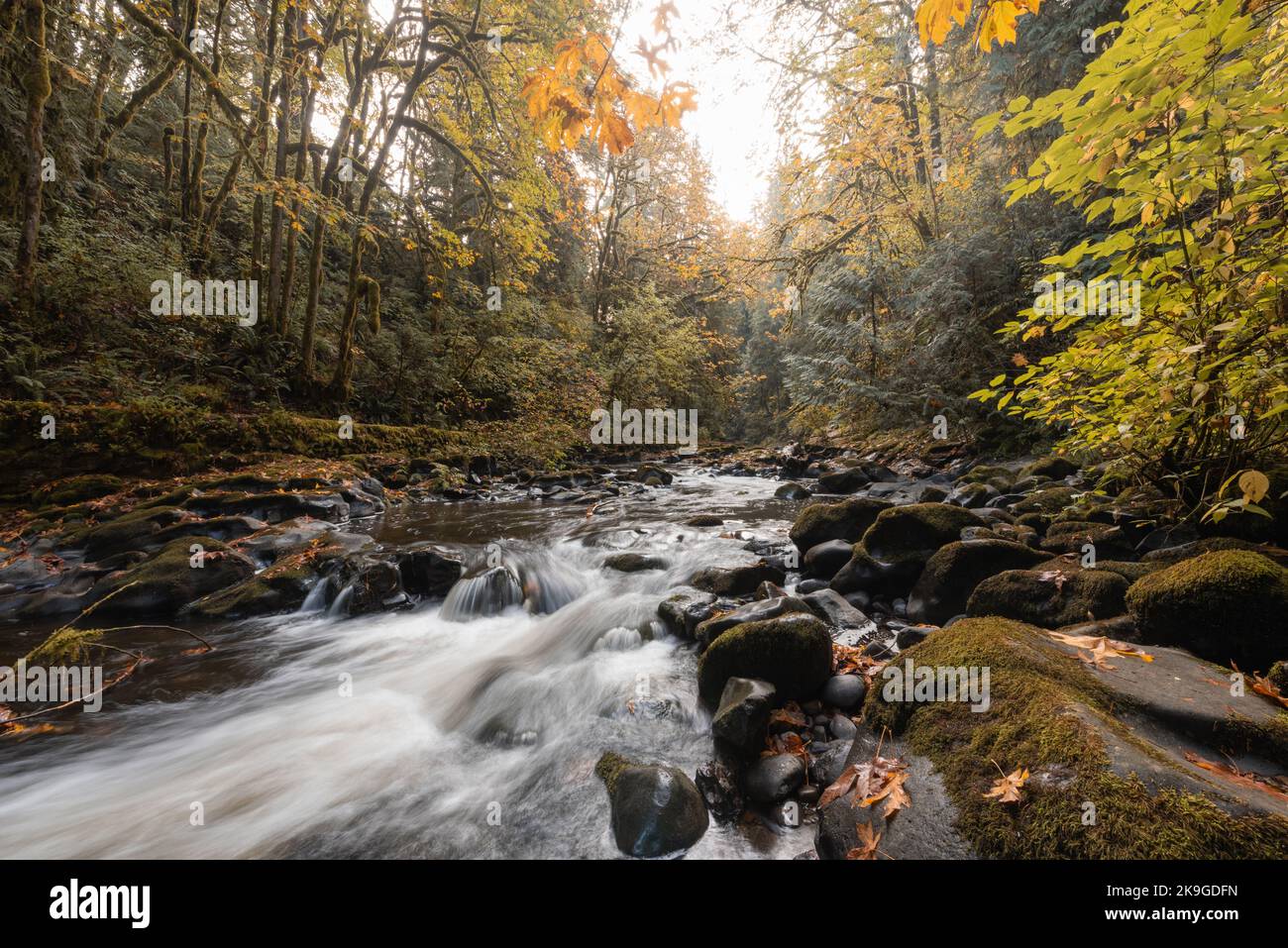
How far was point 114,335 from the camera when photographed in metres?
9.93

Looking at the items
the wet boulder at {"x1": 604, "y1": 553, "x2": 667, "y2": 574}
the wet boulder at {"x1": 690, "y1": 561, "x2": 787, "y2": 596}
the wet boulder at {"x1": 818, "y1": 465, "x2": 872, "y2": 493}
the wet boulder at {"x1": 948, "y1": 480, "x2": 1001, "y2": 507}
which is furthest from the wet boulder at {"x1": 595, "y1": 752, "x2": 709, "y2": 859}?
the wet boulder at {"x1": 818, "y1": 465, "x2": 872, "y2": 493}

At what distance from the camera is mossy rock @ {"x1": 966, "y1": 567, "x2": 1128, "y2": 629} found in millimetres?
3133

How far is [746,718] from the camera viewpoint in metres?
2.73

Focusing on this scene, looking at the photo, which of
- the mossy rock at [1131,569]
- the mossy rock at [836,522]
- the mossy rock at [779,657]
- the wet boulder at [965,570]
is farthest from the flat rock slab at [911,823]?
the mossy rock at [836,522]

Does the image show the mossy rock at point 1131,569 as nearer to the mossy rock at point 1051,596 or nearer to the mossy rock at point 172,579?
the mossy rock at point 1051,596

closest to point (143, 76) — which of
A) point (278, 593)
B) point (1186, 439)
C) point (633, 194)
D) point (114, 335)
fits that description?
point (114, 335)

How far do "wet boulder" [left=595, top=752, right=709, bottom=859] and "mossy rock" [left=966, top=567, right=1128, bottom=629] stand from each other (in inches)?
99.6

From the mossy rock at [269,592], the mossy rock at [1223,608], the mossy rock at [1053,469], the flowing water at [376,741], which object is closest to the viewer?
the mossy rock at [1223,608]

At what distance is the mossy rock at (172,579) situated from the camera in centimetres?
484

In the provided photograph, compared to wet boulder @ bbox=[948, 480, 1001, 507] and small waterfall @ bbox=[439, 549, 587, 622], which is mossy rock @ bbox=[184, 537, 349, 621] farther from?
wet boulder @ bbox=[948, 480, 1001, 507]

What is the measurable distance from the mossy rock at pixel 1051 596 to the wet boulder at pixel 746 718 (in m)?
1.86

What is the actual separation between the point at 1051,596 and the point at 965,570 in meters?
0.65
